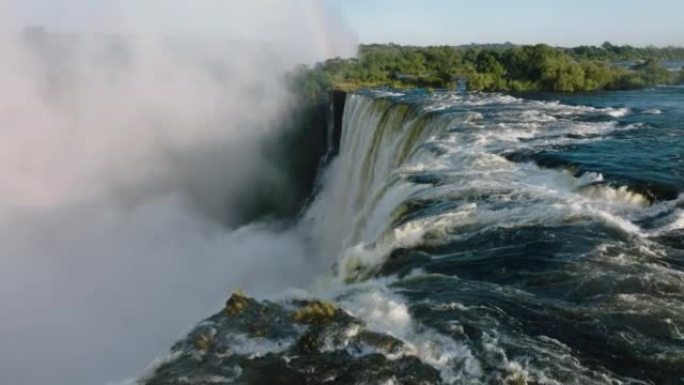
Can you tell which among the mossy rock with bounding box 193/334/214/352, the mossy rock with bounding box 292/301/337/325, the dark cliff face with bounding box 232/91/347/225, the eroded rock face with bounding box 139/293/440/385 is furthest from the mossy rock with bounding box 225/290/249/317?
the dark cliff face with bounding box 232/91/347/225

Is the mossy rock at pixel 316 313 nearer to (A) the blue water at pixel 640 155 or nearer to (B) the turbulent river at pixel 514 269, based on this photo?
(B) the turbulent river at pixel 514 269

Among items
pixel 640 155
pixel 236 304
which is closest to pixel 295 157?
pixel 640 155

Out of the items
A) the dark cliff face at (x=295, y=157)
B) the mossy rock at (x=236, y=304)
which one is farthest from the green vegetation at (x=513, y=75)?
the mossy rock at (x=236, y=304)

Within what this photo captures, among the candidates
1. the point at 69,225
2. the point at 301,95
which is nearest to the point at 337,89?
the point at 301,95

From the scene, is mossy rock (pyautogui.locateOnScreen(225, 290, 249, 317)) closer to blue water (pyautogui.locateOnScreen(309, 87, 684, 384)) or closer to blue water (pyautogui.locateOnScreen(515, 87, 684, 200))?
blue water (pyautogui.locateOnScreen(309, 87, 684, 384))

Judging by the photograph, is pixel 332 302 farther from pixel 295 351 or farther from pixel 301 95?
pixel 301 95
